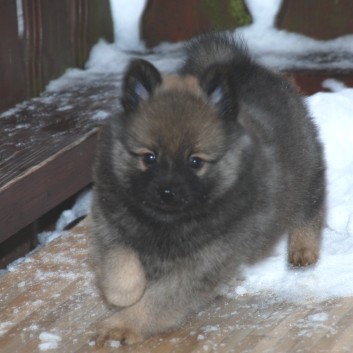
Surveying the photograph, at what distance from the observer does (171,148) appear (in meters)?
3.21

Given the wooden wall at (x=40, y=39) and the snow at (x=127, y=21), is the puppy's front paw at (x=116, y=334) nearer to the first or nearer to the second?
the wooden wall at (x=40, y=39)

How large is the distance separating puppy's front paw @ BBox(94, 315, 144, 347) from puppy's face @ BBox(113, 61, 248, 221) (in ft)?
1.32

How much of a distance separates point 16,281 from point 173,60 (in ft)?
6.44

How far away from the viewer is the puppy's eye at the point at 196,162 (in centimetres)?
324

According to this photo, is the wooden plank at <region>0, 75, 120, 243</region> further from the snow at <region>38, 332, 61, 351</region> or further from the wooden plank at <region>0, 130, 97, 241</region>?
the snow at <region>38, 332, 61, 351</region>

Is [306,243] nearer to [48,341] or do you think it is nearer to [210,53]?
[210,53]

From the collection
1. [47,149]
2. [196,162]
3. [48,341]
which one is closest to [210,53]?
[196,162]

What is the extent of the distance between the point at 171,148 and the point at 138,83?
273 mm

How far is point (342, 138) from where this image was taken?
4871 millimetres

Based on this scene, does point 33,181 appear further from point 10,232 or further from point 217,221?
point 217,221

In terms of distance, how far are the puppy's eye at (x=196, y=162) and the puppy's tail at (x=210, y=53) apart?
631mm

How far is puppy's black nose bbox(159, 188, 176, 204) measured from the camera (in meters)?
3.22

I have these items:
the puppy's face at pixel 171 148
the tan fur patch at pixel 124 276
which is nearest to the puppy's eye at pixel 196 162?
the puppy's face at pixel 171 148

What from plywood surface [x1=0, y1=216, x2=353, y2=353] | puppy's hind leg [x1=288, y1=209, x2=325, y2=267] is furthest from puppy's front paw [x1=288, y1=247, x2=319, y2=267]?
plywood surface [x1=0, y1=216, x2=353, y2=353]
